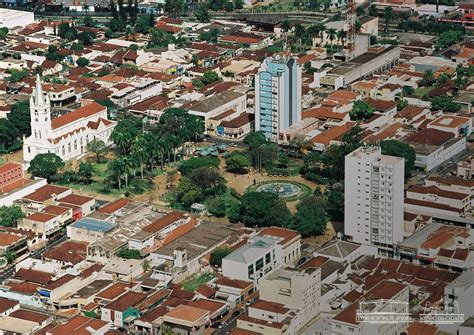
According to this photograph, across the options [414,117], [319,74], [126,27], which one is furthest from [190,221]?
[126,27]

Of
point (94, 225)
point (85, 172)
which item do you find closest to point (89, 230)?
point (94, 225)

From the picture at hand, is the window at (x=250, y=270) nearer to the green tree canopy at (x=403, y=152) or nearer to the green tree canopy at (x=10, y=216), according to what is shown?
the green tree canopy at (x=10, y=216)

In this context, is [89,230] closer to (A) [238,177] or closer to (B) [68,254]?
(B) [68,254]

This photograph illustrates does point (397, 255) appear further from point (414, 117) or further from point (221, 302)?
point (414, 117)

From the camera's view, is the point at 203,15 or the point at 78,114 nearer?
the point at 78,114

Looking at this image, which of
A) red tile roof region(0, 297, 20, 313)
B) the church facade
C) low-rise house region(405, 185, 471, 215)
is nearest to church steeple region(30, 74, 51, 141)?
the church facade

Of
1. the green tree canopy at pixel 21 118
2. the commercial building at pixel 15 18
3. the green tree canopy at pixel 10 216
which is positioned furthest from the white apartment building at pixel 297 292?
the commercial building at pixel 15 18
